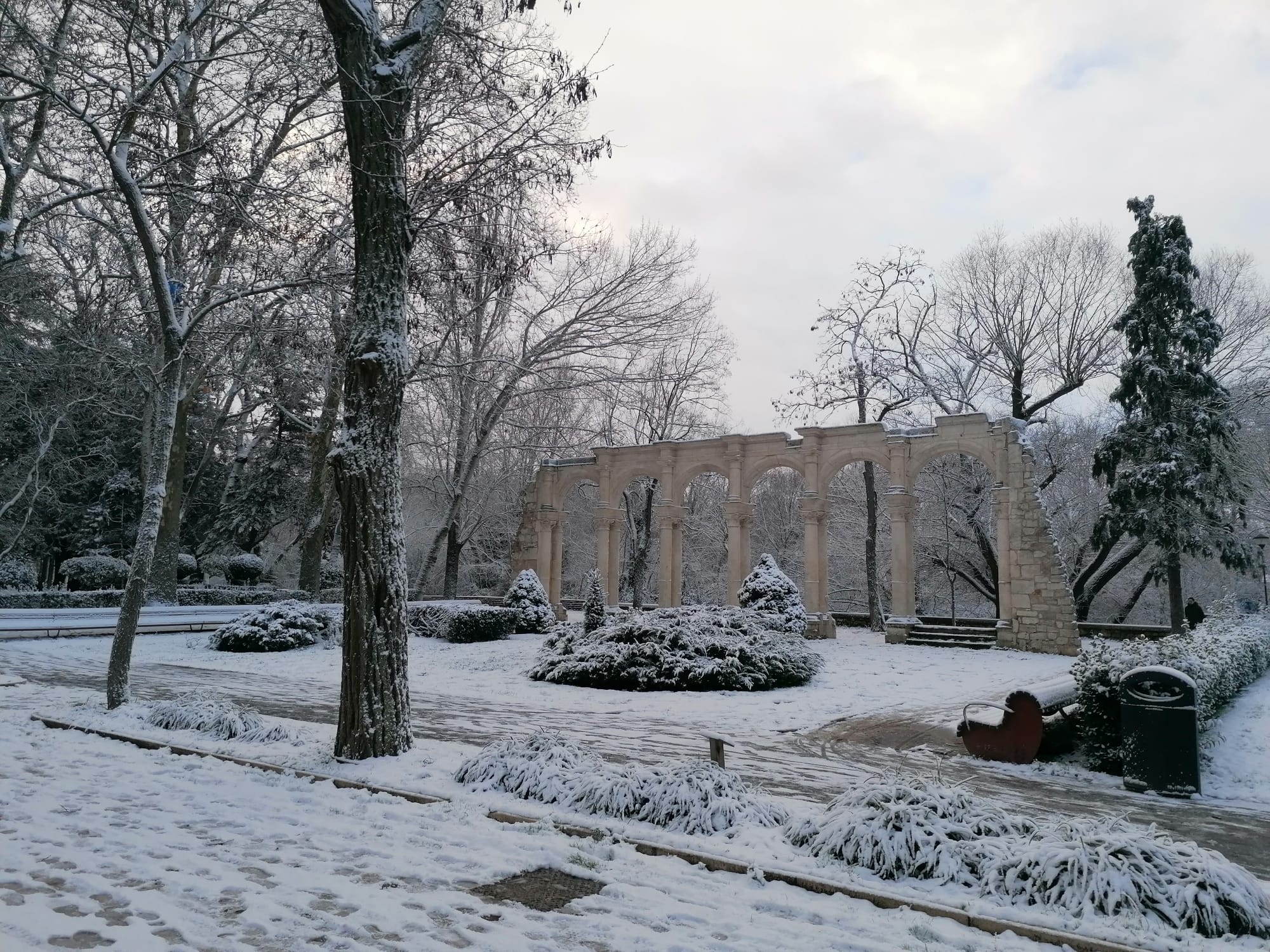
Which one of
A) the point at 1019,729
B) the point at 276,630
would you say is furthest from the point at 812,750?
the point at 276,630

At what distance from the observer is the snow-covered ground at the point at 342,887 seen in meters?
3.19

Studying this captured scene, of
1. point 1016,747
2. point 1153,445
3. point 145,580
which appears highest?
point 1153,445

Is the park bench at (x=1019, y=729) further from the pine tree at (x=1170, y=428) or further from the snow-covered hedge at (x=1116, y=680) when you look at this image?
the pine tree at (x=1170, y=428)

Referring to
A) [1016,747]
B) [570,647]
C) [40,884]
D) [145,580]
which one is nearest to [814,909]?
[40,884]

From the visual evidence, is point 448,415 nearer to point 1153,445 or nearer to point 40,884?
point 1153,445

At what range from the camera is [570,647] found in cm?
1373

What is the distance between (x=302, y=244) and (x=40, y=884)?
8.05 m

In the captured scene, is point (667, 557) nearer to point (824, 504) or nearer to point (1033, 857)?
point (824, 504)

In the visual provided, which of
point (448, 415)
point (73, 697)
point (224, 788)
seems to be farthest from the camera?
point (448, 415)

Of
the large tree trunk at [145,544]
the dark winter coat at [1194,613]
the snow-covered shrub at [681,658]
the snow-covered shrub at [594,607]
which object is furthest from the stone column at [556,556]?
the dark winter coat at [1194,613]

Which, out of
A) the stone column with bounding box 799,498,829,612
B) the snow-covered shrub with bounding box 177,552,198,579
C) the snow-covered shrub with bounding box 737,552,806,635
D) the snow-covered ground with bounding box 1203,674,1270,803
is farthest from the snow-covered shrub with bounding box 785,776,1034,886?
the snow-covered shrub with bounding box 177,552,198,579

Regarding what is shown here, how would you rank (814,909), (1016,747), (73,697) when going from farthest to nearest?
(73,697) < (1016,747) < (814,909)

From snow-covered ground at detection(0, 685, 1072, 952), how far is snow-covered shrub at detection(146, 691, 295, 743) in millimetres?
1615

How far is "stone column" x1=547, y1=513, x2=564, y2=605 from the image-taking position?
78.7 feet
